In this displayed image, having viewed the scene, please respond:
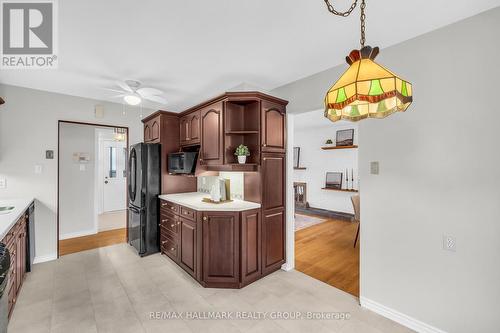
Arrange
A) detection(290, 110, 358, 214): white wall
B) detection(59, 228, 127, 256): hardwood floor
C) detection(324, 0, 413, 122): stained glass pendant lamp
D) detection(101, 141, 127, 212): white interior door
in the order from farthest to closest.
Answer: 1. detection(101, 141, 127, 212): white interior door
2. detection(290, 110, 358, 214): white wall
3. detection(59, 228, 127, 256): hardwood floor
4. detection(324, 0, 413, 122): stained glass pendant lamp

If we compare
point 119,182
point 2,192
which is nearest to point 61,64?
point 2,192

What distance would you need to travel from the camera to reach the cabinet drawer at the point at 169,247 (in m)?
3.13

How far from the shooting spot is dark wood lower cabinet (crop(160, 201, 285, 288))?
2.54 metres

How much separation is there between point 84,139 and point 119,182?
93.6 inches

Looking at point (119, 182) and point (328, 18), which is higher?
point (328, 18)

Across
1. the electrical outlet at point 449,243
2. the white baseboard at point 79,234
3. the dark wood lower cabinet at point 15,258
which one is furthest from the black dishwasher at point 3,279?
the white baseboard at point 79,234

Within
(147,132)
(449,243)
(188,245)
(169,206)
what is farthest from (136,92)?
(449,243)

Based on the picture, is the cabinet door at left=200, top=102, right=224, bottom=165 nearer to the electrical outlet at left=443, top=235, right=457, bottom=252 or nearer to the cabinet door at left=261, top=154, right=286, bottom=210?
the cabinet door at left=261, top=154, right=286, bottom=210

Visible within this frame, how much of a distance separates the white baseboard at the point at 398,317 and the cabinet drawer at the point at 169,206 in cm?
→ 239

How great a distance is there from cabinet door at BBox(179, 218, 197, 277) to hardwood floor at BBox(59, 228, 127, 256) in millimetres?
1867

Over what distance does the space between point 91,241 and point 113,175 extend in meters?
2.82

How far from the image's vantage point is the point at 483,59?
1.66m

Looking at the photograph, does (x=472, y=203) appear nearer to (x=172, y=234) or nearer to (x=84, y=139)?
(x=172, y=234)

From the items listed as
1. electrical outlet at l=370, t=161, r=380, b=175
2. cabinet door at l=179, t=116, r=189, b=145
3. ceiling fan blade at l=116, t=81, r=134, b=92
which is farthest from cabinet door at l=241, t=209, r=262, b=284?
ceiling fan blade at l=116, t=81, r=134, b=92
